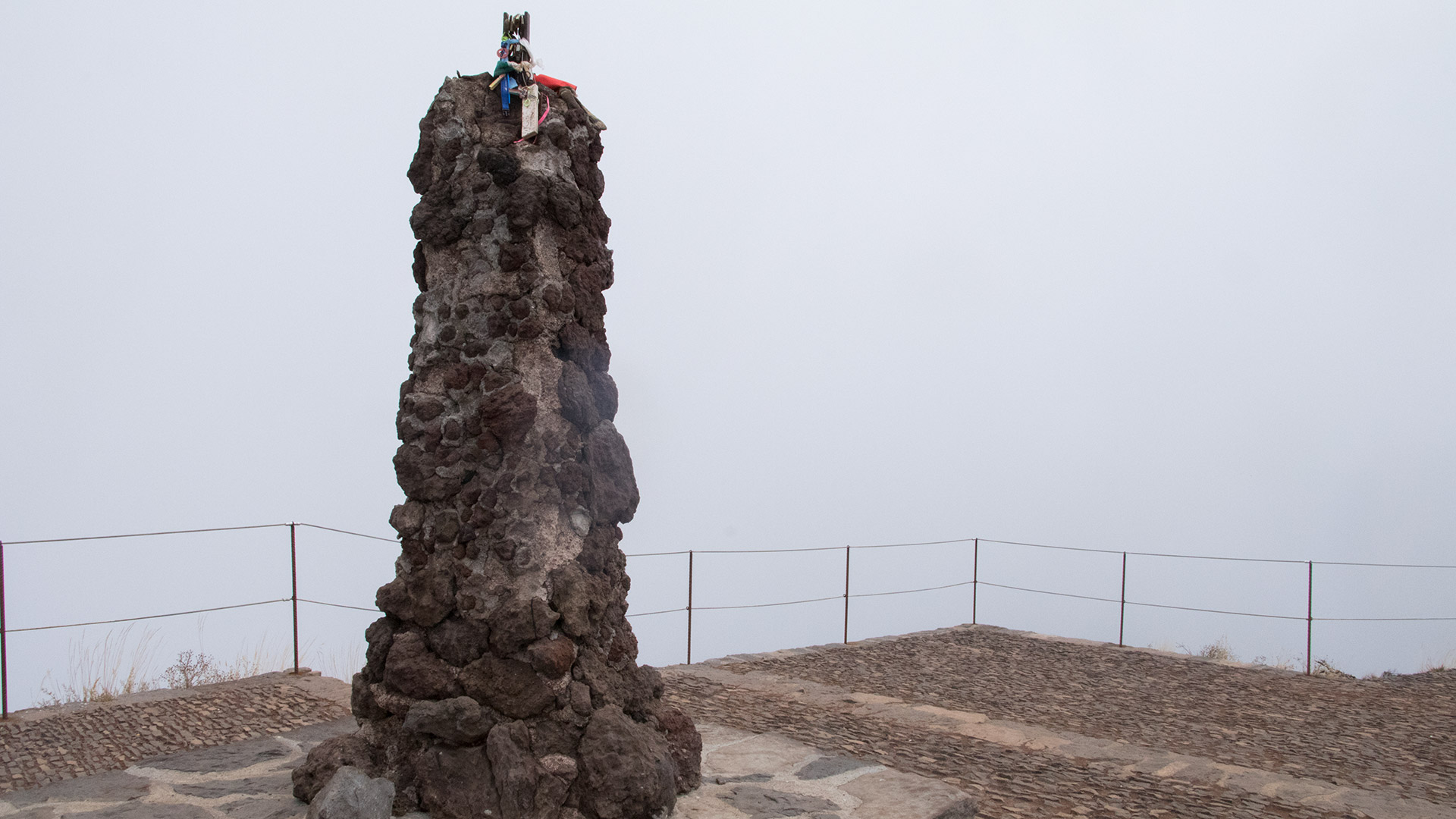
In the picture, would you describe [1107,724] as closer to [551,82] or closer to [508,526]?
[508,526]

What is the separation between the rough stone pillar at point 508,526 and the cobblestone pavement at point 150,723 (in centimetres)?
186

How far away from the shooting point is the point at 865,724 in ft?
22.0

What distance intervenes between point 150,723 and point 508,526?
358 cm

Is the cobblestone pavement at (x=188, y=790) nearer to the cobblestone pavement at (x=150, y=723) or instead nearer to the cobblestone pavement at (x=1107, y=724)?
the cobblestone pavement at (x=150, y=723)

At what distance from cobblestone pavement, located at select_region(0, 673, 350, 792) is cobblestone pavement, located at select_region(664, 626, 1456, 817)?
8.63 ft

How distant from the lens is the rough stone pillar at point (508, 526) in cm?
407

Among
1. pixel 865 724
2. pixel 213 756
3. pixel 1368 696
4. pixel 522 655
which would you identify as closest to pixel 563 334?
pixel 522 655

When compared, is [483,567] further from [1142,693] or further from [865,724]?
[1142,693]

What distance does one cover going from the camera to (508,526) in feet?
13.7

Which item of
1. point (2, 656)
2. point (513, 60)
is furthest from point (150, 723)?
point (513, 60)

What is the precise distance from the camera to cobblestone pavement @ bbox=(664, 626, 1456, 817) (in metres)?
5.40

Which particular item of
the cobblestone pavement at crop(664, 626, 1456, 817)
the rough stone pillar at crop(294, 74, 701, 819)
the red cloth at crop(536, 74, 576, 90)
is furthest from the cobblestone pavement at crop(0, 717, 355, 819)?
the red cloth at crop(536, 74, 576, 90)

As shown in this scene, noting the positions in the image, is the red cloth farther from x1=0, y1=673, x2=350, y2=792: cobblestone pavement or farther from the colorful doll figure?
x1=0, y1=673, x2=350, y2=792: cobblestone pavement

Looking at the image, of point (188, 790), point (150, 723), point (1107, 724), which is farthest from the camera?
point (1107, 724)
